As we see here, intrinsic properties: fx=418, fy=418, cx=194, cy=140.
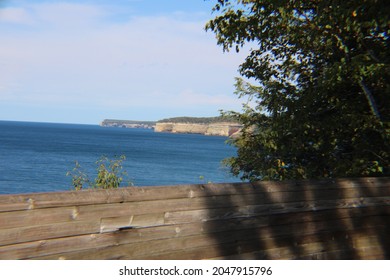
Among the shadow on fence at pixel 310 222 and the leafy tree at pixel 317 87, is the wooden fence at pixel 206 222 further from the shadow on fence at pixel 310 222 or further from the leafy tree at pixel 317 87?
the leafy tree at pixel 317 87

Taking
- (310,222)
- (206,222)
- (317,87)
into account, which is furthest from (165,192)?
(317,87)

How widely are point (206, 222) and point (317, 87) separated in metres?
5.51

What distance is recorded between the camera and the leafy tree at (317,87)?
711 cm

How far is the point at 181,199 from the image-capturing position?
3.38 m

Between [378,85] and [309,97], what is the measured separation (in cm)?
127

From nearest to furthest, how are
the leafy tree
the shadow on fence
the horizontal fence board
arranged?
1. the horizontal fence board
2. the shadow on fence
3. the leafy tree

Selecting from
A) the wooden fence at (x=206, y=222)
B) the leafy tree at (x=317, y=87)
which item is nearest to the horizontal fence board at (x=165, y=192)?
the wooden fence at (x=206, y=222)

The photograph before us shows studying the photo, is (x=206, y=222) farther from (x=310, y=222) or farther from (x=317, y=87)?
(x=317, y=87)

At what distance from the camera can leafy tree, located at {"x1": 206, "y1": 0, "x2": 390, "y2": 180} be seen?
711 cm

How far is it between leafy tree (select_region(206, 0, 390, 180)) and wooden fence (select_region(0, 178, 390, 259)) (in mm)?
2757

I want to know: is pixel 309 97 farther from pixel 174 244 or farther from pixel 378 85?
pixel 174 244

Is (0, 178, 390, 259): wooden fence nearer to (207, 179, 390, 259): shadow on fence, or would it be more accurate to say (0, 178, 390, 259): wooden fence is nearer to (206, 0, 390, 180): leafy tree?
(207, 179, 390, 259): shadow on fence

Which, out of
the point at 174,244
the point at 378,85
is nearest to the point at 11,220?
the point at 174,244

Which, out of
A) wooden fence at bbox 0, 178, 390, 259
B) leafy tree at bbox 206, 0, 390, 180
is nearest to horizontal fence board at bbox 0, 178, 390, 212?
wooden fence at bbox 0, 178, 390, 259
